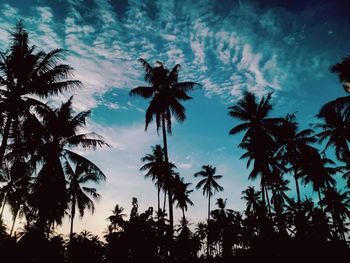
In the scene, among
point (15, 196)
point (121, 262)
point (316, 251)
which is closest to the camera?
point (316, 251)

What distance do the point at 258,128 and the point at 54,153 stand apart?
18.6 m

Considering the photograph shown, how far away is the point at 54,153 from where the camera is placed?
52.4 feet

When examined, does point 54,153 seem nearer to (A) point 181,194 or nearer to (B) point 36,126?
(B) point 36,126

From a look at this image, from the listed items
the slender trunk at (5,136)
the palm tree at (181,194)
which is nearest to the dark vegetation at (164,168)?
the slender trunk at (5,136)

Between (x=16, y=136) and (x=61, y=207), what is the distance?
24.4 ft

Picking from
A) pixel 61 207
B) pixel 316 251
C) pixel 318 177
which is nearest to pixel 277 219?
pixel 316 251

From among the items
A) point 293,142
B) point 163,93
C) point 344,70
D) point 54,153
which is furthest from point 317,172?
point 54,153

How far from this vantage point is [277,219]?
15469 millimetres

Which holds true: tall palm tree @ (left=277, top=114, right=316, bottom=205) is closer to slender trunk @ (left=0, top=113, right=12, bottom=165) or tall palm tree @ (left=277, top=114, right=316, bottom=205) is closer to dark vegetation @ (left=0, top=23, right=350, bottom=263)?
dark vegetation @ (left=0, top=23, right=350, bottom=263)

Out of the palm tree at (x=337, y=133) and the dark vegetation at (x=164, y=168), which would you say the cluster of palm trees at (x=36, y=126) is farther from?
the palm tree at (x=337, y=133)

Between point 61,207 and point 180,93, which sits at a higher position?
point 180,93

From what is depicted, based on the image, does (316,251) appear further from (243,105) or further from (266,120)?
(243,105)

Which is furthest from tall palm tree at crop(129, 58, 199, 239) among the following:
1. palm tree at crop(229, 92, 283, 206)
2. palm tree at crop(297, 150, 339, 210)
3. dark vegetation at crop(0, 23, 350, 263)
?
palm tree at crop(297, 150, 339, 210)

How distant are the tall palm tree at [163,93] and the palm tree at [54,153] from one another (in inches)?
195
